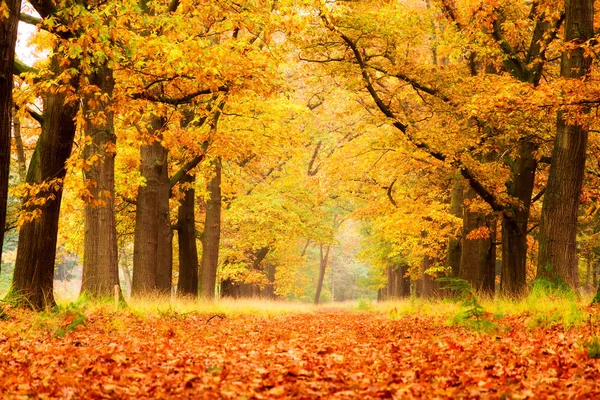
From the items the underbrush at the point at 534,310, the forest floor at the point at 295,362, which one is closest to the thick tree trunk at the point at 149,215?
the forest floor at the point at 295,362

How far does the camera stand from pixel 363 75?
1653cm

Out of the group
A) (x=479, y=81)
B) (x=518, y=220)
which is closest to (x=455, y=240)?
(x=518, y=220)

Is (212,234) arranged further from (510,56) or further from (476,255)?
(510,56)

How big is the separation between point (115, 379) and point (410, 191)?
21230mm

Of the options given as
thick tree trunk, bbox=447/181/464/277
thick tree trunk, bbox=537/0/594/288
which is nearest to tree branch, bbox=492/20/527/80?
thick tree trunk, bbox=537/0/594/288

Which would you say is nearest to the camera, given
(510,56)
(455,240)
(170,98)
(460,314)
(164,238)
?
(460,314)

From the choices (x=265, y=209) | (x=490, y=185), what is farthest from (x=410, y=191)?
(x=490, y=185)

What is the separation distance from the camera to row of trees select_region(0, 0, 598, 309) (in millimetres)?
10297

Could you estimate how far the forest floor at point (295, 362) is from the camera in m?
4.74

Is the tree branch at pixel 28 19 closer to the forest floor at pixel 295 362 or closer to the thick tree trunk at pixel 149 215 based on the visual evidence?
the forest floor at pixel 295 362

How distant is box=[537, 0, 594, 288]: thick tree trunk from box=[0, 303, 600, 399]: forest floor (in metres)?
3.25

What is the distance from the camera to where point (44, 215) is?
1069 cm

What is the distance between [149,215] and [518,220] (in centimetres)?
1018

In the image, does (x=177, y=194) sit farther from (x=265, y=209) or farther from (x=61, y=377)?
(x=61, y=377)
